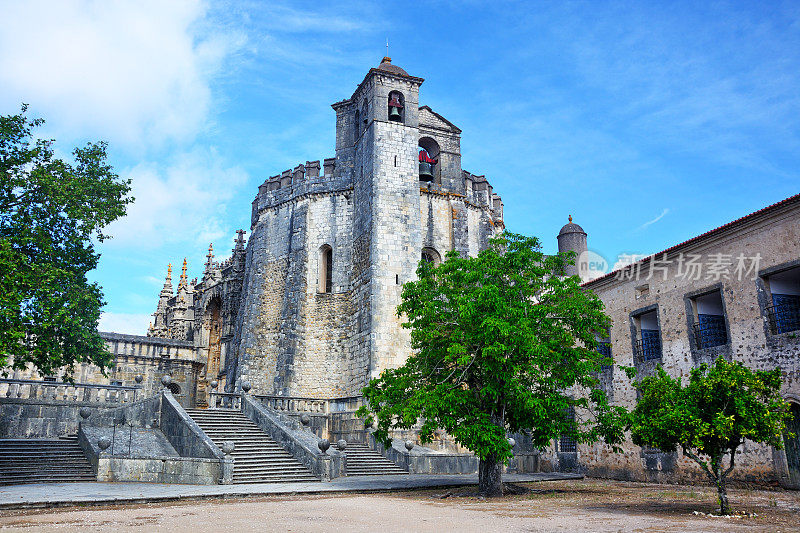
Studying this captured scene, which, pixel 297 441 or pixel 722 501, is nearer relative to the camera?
pixel 722 501

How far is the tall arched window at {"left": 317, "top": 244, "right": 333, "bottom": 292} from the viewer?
29.9 m

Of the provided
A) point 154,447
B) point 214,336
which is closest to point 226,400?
point 154,447

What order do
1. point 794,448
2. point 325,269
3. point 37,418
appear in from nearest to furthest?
point 794,448 < point 37,418 < point 325,269

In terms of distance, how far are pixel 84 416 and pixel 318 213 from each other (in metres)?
14.6

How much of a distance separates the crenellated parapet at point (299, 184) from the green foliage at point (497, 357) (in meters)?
15.6

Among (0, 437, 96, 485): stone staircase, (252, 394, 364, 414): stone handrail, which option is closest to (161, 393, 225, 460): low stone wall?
(0, 437, 96, 485): stone staircase

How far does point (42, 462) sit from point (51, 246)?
19.6 ft

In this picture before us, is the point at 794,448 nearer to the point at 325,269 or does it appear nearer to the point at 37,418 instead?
the point at 325,269

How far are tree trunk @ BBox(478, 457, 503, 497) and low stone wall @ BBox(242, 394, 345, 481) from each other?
16.6ft

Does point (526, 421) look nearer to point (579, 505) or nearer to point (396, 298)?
point (579, 505)

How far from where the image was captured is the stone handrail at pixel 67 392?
2103cm

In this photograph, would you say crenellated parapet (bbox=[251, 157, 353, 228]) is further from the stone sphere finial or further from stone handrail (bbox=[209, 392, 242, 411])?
the stone sphere finial

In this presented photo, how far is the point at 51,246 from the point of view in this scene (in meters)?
17.1

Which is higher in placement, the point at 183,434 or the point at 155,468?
the point at 183,434
